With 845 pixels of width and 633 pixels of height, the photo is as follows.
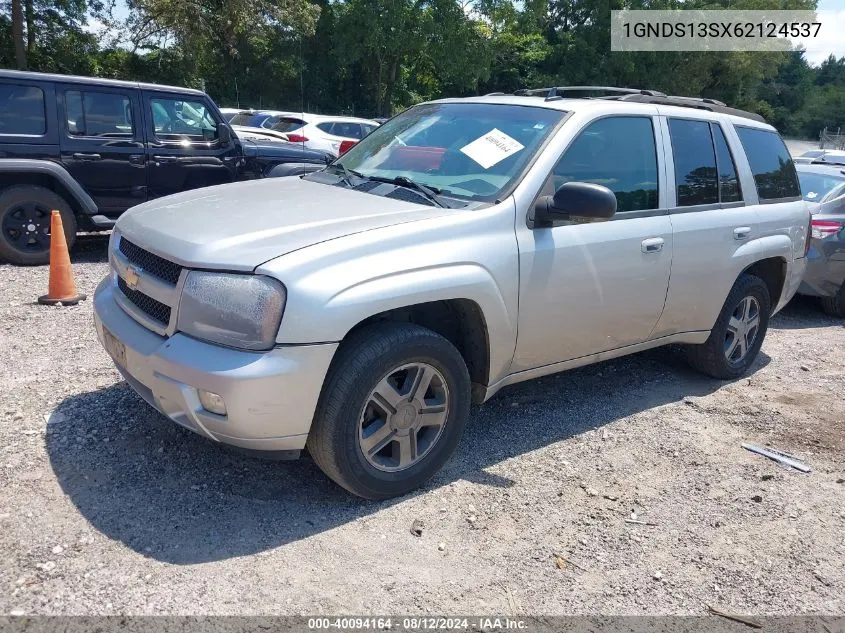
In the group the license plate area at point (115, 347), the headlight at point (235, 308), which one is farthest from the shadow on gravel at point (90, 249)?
the headlight at point (235, 308)

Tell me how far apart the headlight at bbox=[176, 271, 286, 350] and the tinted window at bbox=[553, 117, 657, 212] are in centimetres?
173

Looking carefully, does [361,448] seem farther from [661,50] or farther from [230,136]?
[661,50]

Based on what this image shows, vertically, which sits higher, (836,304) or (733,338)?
(733,338)

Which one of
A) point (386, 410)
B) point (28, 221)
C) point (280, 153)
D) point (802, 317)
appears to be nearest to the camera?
point (386, 410)

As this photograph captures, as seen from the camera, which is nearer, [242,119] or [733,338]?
[733,338]

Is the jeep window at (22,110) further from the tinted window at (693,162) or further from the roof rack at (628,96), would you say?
the tinted window at (693,162)

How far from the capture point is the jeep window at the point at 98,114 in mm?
7512

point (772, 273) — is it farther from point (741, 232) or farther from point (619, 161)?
point (619, 161)

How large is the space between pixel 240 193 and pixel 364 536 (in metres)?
1.96

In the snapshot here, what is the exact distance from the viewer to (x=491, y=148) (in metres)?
3.93

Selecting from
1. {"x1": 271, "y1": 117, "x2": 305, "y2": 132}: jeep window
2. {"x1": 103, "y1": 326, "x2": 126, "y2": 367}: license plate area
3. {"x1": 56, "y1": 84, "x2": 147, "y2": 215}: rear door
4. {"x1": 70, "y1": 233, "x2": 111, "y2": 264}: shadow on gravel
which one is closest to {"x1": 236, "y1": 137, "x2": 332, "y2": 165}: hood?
{"x1": 56, "y1": 84, "x2": 147, "y2": 215}: rear door

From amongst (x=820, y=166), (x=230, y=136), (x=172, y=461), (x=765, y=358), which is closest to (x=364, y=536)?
(x=172, y=461)

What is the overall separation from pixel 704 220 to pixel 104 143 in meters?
6.14

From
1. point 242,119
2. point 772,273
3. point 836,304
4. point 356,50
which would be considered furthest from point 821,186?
point 356,50
